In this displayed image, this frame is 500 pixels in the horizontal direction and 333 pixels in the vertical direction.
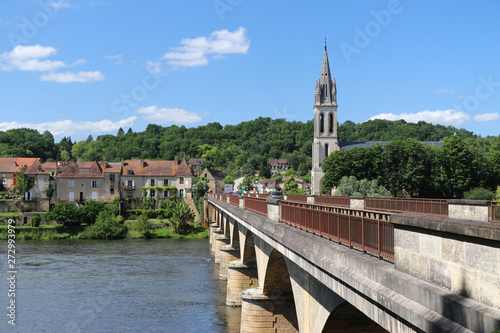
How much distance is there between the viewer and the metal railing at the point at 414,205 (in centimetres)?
2135

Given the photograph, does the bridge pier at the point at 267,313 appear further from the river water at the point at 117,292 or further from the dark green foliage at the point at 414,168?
the dark green foliage at the point at 414,168

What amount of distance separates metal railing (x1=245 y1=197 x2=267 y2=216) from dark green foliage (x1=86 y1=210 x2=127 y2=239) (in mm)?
48658

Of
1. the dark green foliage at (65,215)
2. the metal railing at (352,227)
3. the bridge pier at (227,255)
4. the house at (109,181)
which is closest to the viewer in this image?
the metal railing at (352,227)

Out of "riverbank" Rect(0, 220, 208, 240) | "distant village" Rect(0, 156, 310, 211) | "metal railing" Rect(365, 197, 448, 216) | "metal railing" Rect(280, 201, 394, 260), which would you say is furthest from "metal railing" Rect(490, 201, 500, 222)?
"distant village" Rect(0, 156, 310, 211)

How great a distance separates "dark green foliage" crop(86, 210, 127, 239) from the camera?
241 feet

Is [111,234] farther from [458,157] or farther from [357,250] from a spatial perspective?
[357,250]

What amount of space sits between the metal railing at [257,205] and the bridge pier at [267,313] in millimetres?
3305

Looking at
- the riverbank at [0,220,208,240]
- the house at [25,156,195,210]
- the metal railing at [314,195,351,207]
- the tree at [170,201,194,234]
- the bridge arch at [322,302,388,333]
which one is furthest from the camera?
the house at [25,156,195,210]

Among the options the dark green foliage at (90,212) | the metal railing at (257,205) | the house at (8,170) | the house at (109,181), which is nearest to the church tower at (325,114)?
the house at (109,181)

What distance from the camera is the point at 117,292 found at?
117 feet

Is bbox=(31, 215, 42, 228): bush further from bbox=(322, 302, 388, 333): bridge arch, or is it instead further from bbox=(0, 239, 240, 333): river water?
bbox=(322, 302, 388, 333): bridge arch

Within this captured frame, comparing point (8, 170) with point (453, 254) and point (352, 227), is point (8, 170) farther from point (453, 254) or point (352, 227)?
point (453, 254)

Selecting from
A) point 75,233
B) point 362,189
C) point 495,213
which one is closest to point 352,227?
point 495,213

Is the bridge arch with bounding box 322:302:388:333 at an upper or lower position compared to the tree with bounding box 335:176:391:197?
lower
